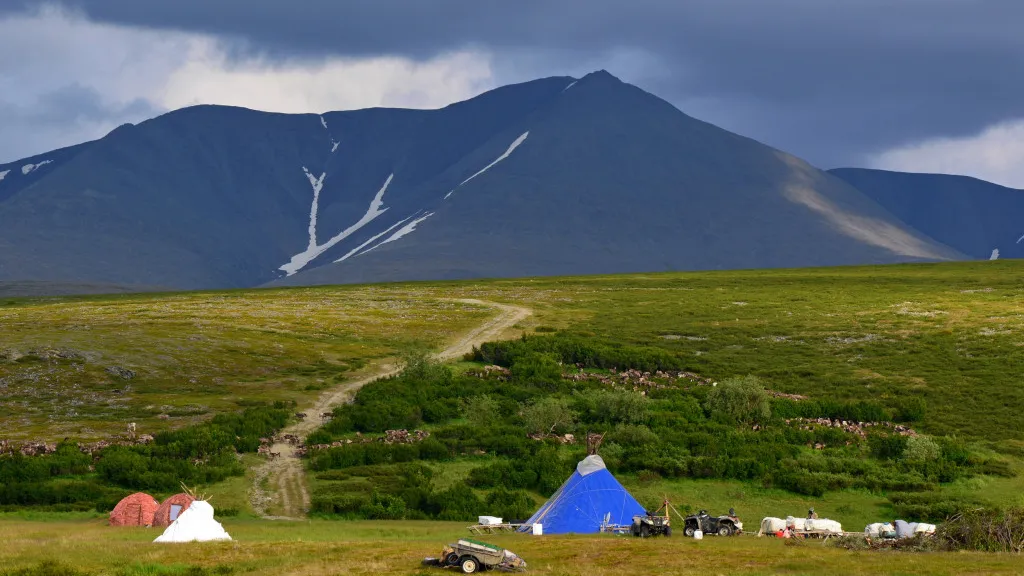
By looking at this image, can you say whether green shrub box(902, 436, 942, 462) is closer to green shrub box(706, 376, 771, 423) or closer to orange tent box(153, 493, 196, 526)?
green shrub box(706, 376, 771, 423)

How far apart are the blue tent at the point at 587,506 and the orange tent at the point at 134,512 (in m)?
14.5

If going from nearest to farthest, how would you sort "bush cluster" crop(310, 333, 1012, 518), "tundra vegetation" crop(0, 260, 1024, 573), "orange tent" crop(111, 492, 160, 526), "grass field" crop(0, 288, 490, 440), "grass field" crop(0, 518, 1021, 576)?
"grass field" crop(0, 518, 1021, 576), "orange tent" crop(111, 492, 160, 526), "tundra vegetation" crop(0, 260, 1024, 573), "bush cluster" crop(310, 333, 1012, 518), "grass field" crop(0, 288, 490, 440)

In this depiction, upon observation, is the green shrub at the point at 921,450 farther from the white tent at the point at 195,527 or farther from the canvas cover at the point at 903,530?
the white tent at the point at 195,527

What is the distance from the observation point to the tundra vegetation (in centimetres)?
5106

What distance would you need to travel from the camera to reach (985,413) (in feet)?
229

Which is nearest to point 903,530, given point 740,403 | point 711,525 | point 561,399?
point 711,525

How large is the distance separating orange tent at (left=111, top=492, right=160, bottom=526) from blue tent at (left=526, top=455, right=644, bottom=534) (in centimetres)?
1448

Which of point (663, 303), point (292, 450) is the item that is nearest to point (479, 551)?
point (292, 450)

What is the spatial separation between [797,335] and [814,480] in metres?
48.3

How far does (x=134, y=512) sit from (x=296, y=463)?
13378 millimetres

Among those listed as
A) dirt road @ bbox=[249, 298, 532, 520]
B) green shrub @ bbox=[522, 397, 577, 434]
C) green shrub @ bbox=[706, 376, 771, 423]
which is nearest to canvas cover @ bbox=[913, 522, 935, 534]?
dirt road @ bbox=[249, 298, 532, 520]

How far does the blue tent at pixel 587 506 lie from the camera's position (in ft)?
139

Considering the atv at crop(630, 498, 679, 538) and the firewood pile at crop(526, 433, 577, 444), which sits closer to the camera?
the atv at crop(630, 498, 679, 538)

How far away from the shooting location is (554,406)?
2517 inches
